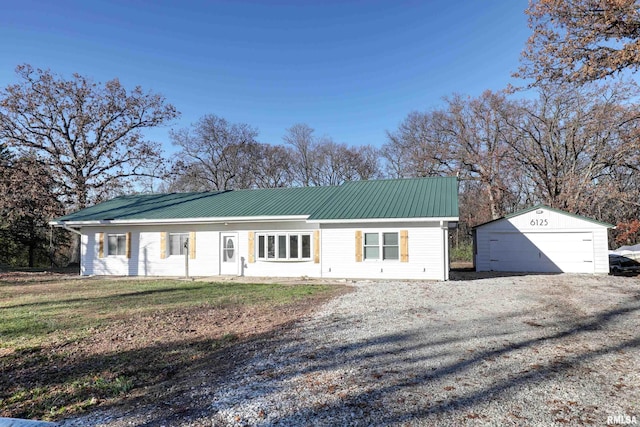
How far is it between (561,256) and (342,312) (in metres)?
14.1

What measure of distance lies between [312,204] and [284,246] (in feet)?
7.22

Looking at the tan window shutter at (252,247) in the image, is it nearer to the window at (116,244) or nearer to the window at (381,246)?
the window at (381,246)

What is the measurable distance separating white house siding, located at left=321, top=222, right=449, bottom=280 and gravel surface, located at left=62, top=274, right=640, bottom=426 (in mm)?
5477

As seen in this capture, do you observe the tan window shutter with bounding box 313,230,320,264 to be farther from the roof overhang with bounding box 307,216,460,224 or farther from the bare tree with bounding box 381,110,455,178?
the bare tree with bounding box 381,110,455,178

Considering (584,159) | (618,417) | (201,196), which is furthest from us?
(584,159)

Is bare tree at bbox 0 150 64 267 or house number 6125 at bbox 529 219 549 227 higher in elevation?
bare tree at bbox 0 150 64 267

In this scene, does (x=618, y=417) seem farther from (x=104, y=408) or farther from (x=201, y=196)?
(x=201, y=196)

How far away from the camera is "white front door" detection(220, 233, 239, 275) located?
626 inches

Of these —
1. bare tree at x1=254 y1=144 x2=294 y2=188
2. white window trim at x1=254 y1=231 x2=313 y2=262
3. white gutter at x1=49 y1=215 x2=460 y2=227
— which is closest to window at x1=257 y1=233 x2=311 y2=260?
white window trim at x1=254 y1=231 x2=313 y2=262

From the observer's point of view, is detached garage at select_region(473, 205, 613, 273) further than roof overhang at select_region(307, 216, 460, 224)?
Yes

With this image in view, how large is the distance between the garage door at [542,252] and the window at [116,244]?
17.6m

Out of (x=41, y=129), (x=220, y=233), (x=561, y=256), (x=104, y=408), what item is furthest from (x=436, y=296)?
(x=41, y=129)

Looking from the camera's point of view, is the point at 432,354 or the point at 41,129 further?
the point at 41,129

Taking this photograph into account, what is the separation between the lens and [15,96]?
71.1 feet
